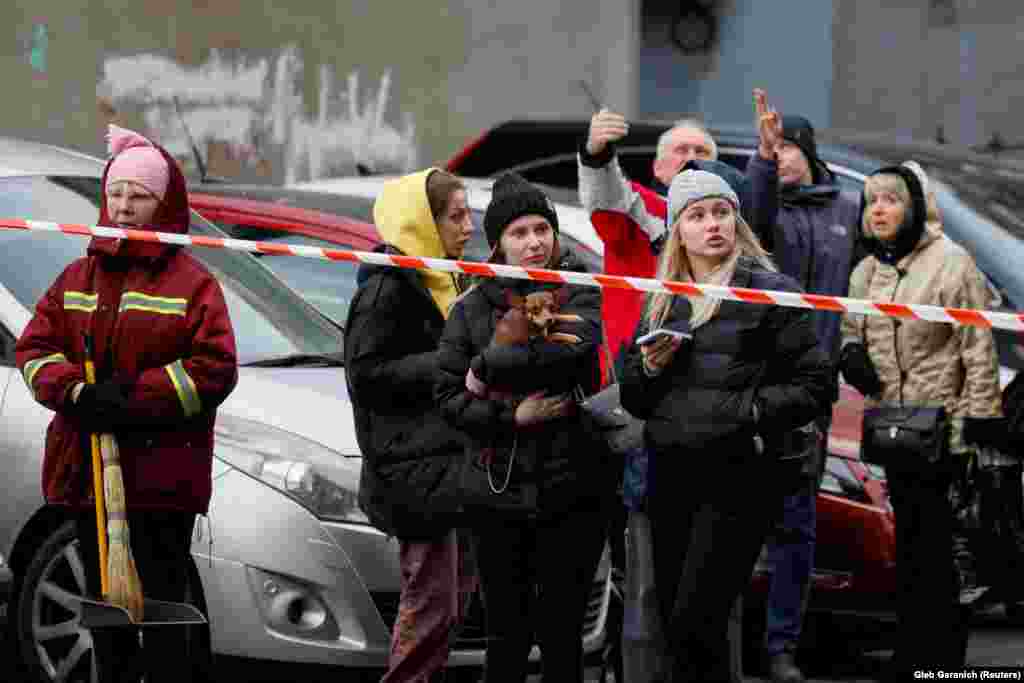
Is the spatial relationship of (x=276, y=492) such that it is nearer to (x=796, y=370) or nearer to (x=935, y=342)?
(x=796, y=370)

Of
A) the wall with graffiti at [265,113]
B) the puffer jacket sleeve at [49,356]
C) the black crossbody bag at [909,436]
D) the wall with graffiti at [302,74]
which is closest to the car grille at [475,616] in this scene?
the black crossbody bag at [909,436]

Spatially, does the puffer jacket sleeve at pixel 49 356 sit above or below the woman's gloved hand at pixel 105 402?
above

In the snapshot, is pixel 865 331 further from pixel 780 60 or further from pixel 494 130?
pixel 780 60

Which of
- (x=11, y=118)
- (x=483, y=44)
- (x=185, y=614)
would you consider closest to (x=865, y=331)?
(x=185, y=614)

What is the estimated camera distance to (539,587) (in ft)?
19.4

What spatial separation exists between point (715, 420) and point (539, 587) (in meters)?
0.67

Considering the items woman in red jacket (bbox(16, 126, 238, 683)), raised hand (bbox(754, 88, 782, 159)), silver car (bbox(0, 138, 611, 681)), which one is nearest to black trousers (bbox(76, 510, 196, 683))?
woman in red jacket (bbox(16, 126, 238, 683))

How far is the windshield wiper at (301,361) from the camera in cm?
701

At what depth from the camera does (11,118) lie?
12.9m

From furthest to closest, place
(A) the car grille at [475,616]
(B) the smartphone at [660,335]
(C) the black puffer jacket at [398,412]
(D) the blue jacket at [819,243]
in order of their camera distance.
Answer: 1. (D) the blue jacket at [819,243]
2. (A) the car grille at [475,616]
3. (C) the black puffer jacket at [398,412]
4. (B) the smartphone at [660,335]

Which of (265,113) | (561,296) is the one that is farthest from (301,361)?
(265,113)

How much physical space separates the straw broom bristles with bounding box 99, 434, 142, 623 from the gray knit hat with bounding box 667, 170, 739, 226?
1717mm

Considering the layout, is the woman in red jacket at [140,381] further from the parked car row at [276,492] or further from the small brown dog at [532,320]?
the small brown dog at [532,320]

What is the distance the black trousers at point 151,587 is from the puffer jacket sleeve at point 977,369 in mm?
2630
